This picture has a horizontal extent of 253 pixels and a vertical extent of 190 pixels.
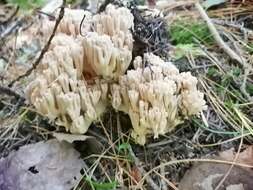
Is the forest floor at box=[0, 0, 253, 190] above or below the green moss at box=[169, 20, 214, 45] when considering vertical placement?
below

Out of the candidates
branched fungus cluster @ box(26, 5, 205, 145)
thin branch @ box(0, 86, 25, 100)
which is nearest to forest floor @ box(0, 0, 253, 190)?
thin branch @ box(0, 86, 25, 100)

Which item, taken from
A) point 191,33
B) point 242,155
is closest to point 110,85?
point 242,155

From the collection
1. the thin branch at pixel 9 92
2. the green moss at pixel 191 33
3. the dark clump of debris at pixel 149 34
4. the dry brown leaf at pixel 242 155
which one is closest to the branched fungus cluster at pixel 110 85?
the dark clump of debris at pixel 149 34

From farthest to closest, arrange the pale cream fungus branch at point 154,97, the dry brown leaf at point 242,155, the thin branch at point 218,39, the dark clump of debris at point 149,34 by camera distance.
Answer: the thin branch at point 218,39 → the dark clump of debris at point 149,34 → the dry brown leaf at point 242,155 → the pale cream fungus branch at point 154,97

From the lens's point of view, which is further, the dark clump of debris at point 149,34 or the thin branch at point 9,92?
the thin branch at point 9,92

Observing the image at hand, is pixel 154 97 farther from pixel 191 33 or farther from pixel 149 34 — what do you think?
pixel 191 33

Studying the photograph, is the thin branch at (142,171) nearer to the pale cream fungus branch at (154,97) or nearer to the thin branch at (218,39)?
the pale cream fungus branch at (154,97)

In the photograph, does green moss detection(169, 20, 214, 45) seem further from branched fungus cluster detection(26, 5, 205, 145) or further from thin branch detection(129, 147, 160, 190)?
thin branch detection(129, 147, 160, 190)
